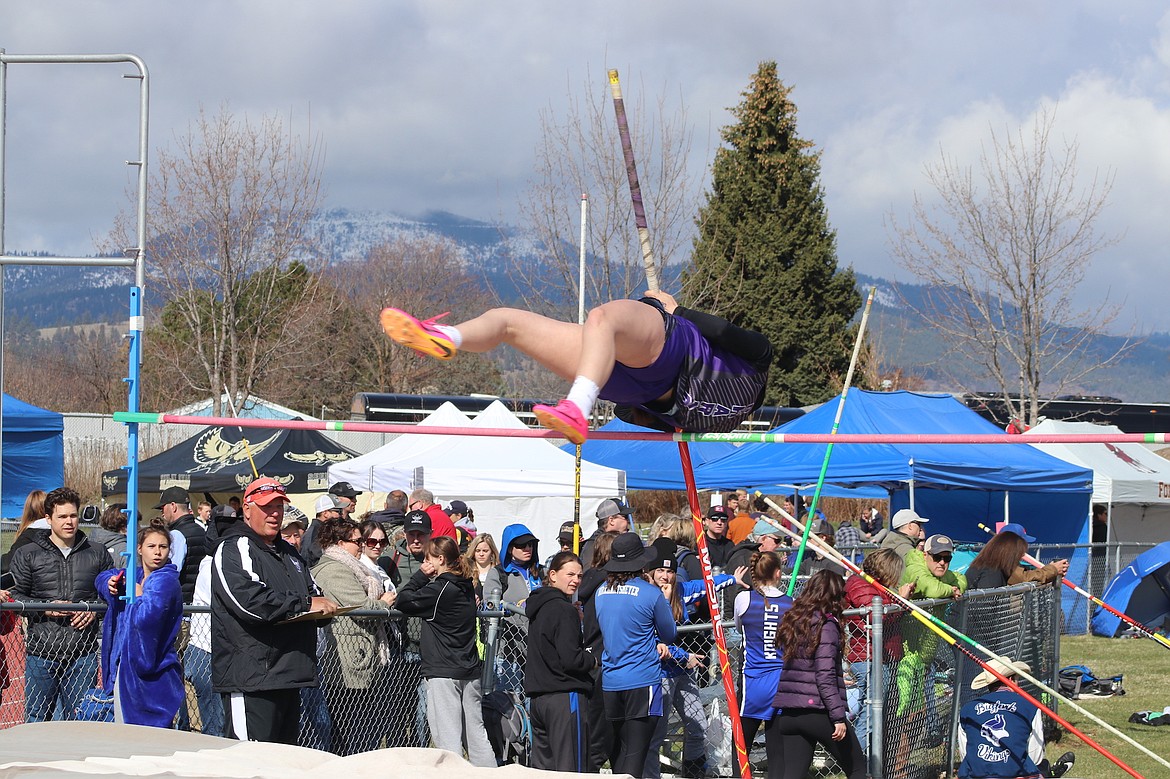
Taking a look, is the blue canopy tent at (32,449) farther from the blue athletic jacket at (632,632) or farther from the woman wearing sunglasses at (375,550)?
the blue athletic jacket at (632,632)

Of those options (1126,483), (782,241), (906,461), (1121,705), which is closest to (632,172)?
(1121,705)

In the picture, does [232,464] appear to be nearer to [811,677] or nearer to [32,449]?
[32,449]

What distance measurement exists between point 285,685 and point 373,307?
116 feet

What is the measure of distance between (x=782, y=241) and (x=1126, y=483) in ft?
53.0

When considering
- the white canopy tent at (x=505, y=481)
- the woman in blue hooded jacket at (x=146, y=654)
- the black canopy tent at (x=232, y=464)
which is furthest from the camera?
the black canopy tent at (x=232, y=464)

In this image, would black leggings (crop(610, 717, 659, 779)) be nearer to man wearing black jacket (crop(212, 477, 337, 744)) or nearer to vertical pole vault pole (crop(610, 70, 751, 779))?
vertical pole vault pole (crop(610, 70, 751, 779))

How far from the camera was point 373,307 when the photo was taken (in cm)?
3997

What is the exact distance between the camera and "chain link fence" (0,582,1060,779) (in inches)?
232

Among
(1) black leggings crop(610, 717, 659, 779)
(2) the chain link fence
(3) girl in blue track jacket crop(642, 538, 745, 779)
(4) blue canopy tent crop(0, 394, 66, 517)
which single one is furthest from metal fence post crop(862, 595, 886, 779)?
(4) blue canopy tent crop(0, 394, 66, 517)

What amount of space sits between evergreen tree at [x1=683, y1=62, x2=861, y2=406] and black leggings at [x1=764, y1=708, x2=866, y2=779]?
24147mm

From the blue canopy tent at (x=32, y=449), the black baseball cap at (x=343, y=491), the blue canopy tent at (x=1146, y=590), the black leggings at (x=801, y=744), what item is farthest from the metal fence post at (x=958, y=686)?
the blue canopy tent at (x=32, y=449)

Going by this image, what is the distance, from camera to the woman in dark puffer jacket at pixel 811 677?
564 centimetres

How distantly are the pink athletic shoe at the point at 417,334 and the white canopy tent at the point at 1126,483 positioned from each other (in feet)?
41.3

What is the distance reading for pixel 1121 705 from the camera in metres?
9.40
